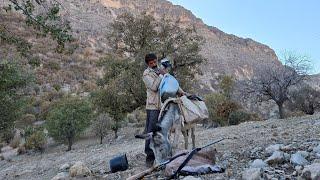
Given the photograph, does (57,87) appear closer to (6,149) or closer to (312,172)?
(6,149)

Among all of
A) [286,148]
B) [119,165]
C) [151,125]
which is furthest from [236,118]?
[286,148]

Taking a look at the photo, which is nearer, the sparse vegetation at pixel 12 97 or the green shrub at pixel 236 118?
the sparse vegetation at pixel 12 97

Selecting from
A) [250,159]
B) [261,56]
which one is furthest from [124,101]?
[261,56]

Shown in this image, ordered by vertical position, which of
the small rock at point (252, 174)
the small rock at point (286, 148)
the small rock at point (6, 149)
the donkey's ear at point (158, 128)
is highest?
the donkey's ear at point (158, 128)

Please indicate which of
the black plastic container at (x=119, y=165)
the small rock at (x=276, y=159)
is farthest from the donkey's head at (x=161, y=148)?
the small rock at (x=276, y=159)

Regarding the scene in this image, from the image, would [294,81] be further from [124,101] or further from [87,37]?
[87,37]

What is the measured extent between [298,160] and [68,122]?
1827 centimetres

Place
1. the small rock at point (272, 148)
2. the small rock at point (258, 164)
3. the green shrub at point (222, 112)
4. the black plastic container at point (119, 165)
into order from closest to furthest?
the small rock at point (258, 164) → the small rock at point (272, 148) → the black plastic container at point (119, 165) → the green shrub at point (222, 112)

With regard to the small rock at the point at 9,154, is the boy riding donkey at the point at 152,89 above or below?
above

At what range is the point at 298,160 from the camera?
6984 mm

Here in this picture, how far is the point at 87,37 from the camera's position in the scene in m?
62.6

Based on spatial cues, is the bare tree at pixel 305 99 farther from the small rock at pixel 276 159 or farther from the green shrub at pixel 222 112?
the small rock at pixel 276 159

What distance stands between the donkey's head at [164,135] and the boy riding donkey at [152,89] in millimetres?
229

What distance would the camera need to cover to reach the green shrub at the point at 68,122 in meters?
24.1
